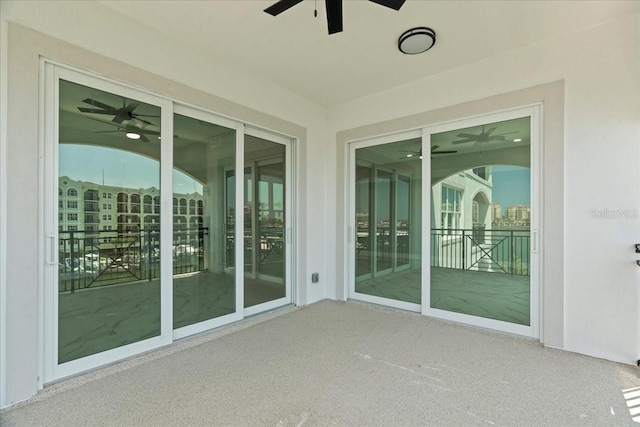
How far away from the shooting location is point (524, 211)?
3139 millimetres

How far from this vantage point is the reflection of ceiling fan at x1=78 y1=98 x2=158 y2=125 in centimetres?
246

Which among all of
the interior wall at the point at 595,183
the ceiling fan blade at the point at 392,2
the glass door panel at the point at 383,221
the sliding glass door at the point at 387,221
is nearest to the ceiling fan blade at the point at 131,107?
the ceiling fan blade at the point at 392,2

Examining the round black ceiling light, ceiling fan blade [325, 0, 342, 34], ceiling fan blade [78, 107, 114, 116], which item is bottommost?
ceiling fan blade [78, 107, 114, 116]

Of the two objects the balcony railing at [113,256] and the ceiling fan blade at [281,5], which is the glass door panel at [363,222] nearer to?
the balcony railing at [113,256]

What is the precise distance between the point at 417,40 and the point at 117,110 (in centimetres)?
285

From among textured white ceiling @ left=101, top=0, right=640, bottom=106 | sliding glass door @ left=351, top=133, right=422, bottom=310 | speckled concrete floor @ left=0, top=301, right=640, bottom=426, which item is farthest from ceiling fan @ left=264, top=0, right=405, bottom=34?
speckled concrete floor @ left=0, top=301, right=640, bottom=426

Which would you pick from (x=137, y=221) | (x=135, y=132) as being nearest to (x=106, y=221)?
(x=137, y=221)

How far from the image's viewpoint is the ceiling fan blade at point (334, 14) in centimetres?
196

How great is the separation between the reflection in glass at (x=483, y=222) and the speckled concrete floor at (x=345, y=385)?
19.1 inches

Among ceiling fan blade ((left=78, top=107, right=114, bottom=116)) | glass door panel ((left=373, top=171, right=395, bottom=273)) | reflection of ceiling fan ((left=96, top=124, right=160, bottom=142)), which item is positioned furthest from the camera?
glass door panel ((left=373, top=171, right=395, bottom=273))

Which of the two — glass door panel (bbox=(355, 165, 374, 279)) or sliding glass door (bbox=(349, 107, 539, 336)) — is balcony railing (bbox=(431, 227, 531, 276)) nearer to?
sliding glass door (bbox=(349, 107, 539, 336))

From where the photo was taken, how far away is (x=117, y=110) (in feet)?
8.57

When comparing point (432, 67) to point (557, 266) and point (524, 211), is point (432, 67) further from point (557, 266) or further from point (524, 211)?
point (557, 266)

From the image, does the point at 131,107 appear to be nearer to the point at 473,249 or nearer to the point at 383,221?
the point at 383,221
